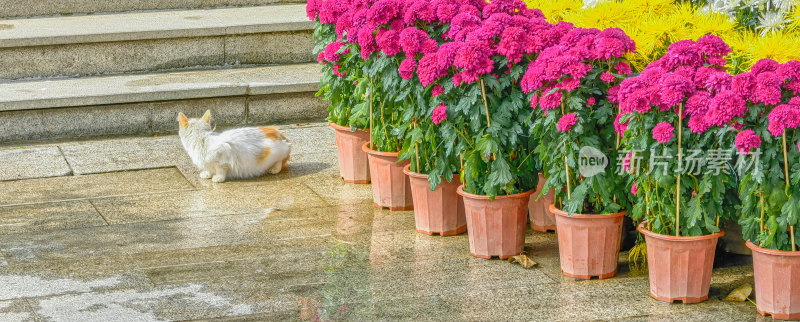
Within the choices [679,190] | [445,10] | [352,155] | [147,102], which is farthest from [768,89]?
[147,102]

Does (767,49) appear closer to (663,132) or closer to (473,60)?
(663,132)

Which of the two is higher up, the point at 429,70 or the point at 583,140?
the point at 429,70

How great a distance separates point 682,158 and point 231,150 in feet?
9.67

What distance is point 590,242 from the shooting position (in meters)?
4.38

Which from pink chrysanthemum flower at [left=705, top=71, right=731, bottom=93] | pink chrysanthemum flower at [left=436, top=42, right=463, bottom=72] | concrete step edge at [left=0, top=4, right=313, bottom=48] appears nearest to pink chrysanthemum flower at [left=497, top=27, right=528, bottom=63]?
pink chrysanthemum flower at [left=436, top=42, right=463, bottom=72]

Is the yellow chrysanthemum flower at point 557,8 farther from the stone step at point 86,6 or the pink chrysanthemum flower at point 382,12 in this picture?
the stone step at point 86,6

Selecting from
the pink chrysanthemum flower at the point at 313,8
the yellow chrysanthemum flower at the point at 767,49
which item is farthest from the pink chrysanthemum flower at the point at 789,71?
the pink chrysanthemum flower at the point at 313,8

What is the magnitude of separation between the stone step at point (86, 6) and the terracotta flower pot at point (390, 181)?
3.80 metres

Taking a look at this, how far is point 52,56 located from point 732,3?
16.1 ft

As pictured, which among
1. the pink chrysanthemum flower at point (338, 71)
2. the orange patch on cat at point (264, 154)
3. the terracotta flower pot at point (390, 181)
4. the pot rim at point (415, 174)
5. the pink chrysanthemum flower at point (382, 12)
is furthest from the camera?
the orange patch on cat at point (264, 154)

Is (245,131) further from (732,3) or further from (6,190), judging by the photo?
(732,3)

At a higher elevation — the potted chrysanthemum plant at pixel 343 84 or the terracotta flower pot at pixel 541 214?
the potted chrysanthemum plant at pixel 343 84

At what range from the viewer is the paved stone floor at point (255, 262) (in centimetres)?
416

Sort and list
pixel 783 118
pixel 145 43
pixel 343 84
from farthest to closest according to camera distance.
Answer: pixel 145 43 → pixel 343 84 → pixel 783 118
